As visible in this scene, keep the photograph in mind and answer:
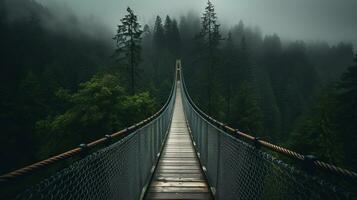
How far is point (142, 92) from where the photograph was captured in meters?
23.0

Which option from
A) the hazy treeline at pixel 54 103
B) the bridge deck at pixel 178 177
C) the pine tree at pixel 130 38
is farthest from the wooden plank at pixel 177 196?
the pine tree at pixel 130 38

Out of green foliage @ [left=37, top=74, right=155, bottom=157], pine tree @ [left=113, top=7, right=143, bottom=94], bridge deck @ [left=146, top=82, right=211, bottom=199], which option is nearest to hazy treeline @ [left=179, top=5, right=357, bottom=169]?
pine tree @ [left=113, top=7, right=143, bottom=94]

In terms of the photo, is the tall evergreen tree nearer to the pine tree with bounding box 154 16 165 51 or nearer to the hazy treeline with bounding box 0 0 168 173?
the hazy treeline with bounding box 0 0 168 173

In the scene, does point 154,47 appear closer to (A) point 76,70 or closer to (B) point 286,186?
(A) point 76,70

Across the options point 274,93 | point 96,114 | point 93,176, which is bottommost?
point 96,114

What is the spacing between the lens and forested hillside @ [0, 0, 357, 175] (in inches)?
694

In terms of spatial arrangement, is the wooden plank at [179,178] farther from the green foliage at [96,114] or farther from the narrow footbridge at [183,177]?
the green foliage at [96,114]

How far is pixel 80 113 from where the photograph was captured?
17.2 metres

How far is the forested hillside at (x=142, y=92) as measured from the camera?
694 inches

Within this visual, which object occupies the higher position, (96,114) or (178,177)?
(96,114)

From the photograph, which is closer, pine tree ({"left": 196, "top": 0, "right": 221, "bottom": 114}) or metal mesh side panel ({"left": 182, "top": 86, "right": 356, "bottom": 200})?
metal mesh side panel ({"left": 182, "top": 86, "right": 356, "bottom": 200})

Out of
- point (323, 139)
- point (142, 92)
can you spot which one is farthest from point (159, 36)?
point (323, 139)

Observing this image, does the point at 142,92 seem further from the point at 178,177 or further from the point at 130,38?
the point at 178,177

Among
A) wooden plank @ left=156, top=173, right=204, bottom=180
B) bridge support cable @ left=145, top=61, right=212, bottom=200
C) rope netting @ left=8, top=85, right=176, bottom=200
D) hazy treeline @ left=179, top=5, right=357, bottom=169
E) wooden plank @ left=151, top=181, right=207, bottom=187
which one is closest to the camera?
rope netting @ left=8, top=85, right=176, bottom=200
